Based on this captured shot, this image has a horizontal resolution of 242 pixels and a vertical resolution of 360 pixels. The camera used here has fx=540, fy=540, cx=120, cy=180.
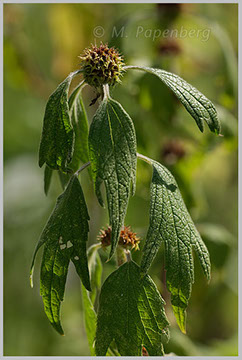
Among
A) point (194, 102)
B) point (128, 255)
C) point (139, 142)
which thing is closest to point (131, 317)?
point (128, 255)

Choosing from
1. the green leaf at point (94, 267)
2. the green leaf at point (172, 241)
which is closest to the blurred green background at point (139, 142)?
the green leaf at point (94, 267)

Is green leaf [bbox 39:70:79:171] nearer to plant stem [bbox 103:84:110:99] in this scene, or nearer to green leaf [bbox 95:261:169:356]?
plant stem [bbox 103:84:110:99]

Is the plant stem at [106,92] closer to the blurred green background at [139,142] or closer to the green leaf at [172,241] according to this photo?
the green leaf at [172,241]

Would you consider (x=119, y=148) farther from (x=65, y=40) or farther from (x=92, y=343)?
(x=65, y=40)

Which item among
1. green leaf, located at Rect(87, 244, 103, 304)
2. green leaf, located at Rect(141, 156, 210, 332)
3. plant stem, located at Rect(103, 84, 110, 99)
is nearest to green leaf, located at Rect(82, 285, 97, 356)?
green leaf, located at Rect(87, 244, 103, 304)

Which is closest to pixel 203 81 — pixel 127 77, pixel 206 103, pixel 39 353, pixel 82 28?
pixel 82 28

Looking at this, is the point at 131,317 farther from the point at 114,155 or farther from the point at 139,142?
the point at 139,142
